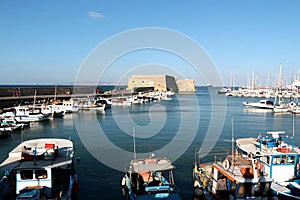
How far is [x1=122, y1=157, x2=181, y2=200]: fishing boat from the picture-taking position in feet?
38.5

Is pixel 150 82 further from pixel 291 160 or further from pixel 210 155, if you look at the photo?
pixel 291 160

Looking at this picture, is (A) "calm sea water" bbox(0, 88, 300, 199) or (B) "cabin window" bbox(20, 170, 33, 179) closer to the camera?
(B) "cabin window" bbox(20, 170, 33, 179)

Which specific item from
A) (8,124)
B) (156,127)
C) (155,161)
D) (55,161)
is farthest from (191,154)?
(8,124)

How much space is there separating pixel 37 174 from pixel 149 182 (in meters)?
5.05

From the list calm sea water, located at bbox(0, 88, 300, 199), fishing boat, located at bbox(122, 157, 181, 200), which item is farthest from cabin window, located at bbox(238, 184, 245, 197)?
calm sea water, located at bbox(0, 88, 300, 199)

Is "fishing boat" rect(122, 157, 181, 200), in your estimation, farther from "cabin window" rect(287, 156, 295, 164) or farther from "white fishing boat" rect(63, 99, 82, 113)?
"white fishing boat" rect(63, 99, 82, 113)

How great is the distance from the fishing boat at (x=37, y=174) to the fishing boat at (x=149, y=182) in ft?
8.49

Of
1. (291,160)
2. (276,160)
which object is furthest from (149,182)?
(291,160)

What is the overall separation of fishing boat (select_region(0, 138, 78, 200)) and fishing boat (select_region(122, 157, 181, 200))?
2587mm

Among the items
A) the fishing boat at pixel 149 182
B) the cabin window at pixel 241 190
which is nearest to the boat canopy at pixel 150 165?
the fishing boat at pixel 149 182

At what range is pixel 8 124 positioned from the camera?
115ft

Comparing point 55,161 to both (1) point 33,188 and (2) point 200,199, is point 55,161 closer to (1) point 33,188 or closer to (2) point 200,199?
(1) point 33,188

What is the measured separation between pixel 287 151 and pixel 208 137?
17647mm

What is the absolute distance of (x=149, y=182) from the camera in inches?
546
